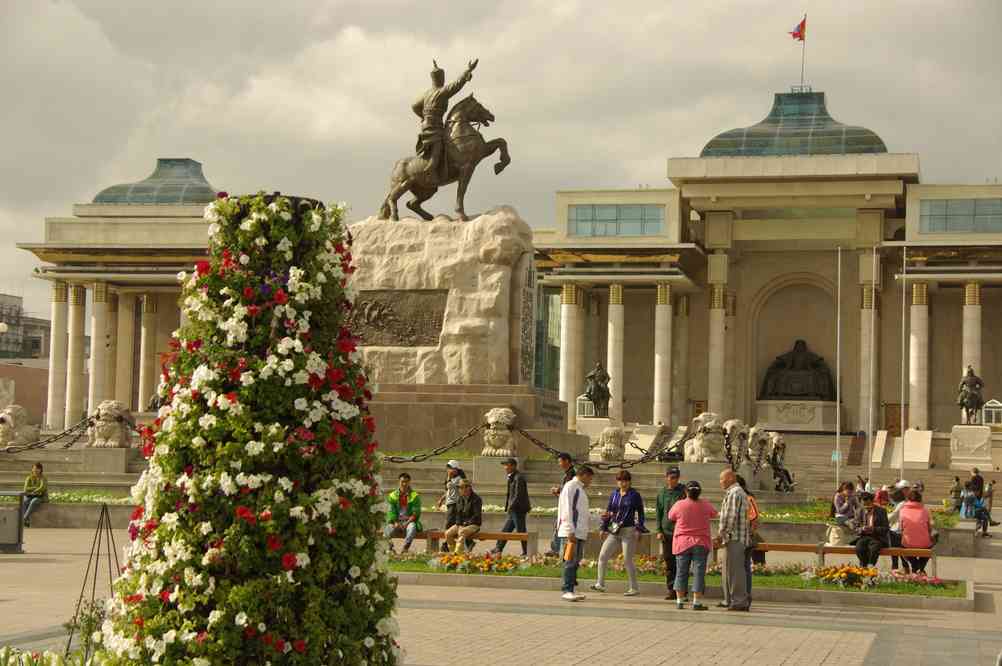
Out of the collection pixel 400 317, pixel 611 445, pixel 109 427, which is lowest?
pixel 611 445

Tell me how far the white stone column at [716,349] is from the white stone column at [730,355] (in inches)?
17.2

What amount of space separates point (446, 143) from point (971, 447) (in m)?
31.6

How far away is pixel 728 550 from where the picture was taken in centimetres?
1612

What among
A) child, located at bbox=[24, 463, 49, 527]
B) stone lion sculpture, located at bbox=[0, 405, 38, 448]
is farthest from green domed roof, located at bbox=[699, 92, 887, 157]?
child, located at bbox=[24, 463, 49, 527]

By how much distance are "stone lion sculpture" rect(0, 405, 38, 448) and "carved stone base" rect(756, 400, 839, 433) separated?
34.4m

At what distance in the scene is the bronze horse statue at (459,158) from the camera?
31.1 meters

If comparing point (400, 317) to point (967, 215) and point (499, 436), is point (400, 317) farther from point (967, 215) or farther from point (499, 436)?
point (967, 215)

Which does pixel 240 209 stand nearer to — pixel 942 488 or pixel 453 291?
pixel 453 291

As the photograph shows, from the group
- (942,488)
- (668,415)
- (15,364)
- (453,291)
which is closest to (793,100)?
(668,415)

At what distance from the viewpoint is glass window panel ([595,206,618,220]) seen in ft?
208

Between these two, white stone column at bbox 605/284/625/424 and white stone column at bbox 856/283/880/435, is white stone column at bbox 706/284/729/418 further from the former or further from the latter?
white stone column at bbox 856/283/880/435

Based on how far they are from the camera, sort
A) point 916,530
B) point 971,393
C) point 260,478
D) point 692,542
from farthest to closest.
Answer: point 971,393 < point 916,530 < point 692,542 < point 260,478

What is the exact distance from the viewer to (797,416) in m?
66.1

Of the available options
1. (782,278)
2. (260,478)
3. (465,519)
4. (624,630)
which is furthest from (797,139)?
(260,478)
